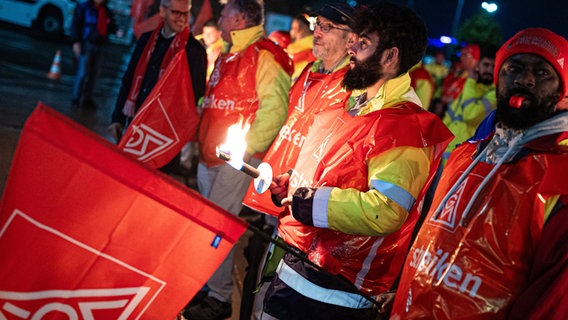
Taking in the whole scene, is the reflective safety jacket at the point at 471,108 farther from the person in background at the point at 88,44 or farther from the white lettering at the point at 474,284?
the person in background at the point at 88,44

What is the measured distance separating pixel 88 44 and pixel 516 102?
1104 cm

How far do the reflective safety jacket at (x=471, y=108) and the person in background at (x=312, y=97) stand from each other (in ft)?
10.2

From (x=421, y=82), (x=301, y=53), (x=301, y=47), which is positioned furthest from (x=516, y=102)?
(x=421, y=82)

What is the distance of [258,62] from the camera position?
4992 millimetres

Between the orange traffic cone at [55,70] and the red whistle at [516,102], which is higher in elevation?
the red whistle at [516,102]

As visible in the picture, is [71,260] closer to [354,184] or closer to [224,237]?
[224,237]

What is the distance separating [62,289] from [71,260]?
116 mm

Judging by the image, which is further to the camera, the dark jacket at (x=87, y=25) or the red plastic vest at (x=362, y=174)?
the dark jacket at (x=87, y=25)

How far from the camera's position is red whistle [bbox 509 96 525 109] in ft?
8.05

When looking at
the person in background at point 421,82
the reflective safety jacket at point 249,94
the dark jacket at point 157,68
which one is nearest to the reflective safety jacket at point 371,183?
the reflective safety jacket at point 249,94

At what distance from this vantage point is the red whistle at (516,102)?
2.45 metres

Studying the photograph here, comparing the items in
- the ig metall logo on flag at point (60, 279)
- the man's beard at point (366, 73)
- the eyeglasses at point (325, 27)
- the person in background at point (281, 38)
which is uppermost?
the person in background at point (281, 38)

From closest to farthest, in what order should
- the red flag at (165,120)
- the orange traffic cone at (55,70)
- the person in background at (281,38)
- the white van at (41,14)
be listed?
1. the red flag at (165,120)
2. the person in background at (281,38)
3. the orange traffic cone at (55,70)
4. the white van at (41,14)

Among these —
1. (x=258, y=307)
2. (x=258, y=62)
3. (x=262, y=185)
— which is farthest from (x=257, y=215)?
(x=262, y=185)
